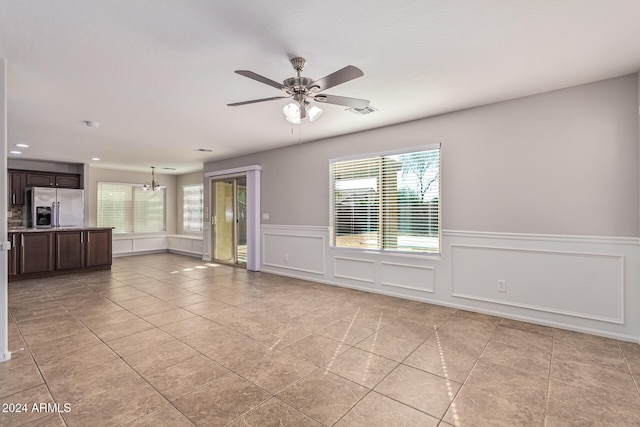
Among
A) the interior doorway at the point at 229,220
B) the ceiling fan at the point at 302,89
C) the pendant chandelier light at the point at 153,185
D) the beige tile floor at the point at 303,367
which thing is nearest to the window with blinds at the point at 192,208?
the pendant chandelier light at the point at 153,185

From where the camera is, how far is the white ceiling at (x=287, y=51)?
6.58ft

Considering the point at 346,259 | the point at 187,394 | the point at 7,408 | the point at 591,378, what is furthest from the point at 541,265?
the point at 7,408

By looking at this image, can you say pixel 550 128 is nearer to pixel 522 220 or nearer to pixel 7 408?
pixel 522 220

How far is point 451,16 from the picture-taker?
2074mm

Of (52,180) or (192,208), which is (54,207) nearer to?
(52,180)

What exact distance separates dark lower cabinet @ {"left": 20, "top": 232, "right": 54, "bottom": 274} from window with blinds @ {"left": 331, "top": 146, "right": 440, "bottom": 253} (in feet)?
18.0

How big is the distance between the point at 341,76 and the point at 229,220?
5859 millimetres

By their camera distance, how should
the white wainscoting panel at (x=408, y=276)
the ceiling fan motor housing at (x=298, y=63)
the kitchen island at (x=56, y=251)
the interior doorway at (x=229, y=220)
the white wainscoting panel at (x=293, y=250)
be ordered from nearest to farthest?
the ceiling fan motor housing at (x=298, y=63)
the white wainscoting panel at (x=408, y=276)
the white wainscoting panel at (x=293, y=250)
the kitchen island at (x=56, y=251)
the interior doorway at (x=229, y=220)

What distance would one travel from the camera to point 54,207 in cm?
725

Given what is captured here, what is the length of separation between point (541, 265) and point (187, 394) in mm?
3598

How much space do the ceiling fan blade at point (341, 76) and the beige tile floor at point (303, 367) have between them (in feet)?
7.14

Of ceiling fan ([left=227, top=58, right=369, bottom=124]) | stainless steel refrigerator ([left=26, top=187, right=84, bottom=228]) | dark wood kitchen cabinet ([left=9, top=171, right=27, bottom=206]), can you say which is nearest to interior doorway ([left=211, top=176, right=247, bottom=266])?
stainless steel refrigerator ([left=26, top=187, right=84, bottom=228])

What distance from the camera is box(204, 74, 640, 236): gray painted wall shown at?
118 inches

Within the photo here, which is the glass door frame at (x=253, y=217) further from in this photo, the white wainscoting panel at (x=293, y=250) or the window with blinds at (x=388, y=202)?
the window with blinds at (x=388, y=202)
